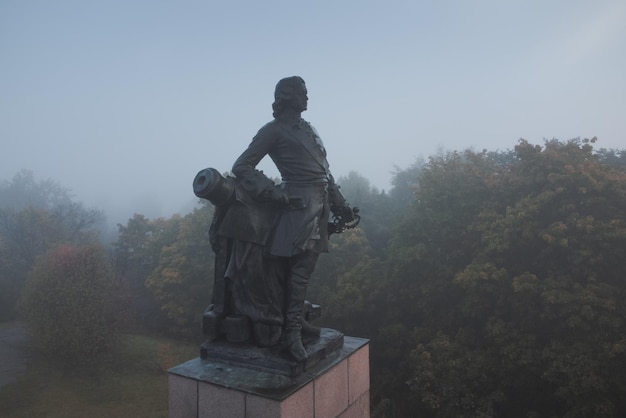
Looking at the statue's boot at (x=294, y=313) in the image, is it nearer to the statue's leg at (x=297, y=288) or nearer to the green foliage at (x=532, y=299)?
the statue's leg at (x=297, y=288)

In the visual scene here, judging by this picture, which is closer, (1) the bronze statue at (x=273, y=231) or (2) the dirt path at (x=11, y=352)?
(1) the bronze statue at (x=273, y=231)

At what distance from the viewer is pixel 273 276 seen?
4.15 metres

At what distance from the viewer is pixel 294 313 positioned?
13.2 ft

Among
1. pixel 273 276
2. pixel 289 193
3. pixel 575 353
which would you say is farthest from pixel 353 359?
pixel 575 353

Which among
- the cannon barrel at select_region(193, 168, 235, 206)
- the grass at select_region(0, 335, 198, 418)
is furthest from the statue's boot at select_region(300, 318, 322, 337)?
the grass at select_region(0, 335, 198, 418)

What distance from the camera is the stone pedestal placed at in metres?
3.32

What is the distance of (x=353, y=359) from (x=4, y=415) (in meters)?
14.4

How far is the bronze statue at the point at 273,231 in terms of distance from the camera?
13.0 feet

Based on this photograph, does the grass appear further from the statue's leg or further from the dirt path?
the statue's leg

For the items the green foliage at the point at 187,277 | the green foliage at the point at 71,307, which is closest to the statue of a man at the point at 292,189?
the green foliage at the point at 187,277

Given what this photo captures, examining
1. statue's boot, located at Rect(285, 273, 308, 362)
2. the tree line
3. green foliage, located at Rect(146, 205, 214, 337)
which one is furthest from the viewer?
green foliage, located at Rect(146, 205, 214, 337)

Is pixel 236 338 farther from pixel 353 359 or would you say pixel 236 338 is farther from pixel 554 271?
pixel 554 271

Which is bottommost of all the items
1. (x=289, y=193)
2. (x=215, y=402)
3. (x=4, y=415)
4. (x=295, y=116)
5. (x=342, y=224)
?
(x=4, y=415)

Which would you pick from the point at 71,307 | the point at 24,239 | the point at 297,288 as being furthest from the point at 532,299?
the point at 24,239
